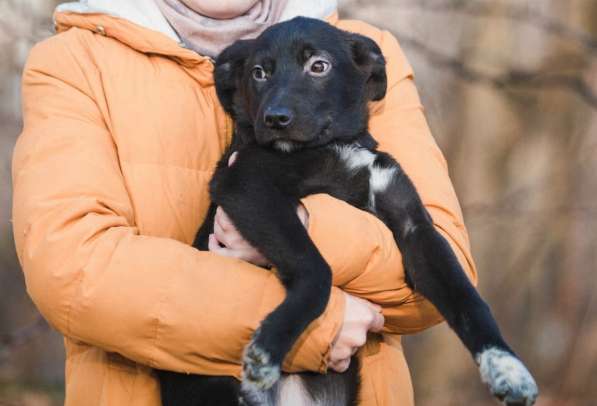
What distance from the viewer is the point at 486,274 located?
5.00m

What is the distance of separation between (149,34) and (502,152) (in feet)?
9.06

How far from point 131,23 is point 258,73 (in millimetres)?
350

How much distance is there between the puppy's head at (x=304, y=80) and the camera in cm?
256

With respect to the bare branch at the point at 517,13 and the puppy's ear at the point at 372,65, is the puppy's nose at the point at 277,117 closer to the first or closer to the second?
the puppy's ear at the point at 372,65

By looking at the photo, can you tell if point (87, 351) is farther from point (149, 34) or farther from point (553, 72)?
point (553, 72)

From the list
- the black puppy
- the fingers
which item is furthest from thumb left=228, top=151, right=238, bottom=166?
the fingers

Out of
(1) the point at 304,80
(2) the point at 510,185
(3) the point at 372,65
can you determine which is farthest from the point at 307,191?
(2) the point at 510,185

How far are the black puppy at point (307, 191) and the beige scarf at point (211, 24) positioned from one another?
9cm

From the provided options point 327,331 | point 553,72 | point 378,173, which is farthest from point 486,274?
point 327,331

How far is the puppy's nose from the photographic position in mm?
2479

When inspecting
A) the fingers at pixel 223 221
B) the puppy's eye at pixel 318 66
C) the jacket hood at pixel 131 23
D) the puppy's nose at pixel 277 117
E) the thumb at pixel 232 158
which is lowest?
the fingers at pixel 223 221

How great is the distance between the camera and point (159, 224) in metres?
2.38

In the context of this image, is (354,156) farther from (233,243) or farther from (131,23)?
(131,23)

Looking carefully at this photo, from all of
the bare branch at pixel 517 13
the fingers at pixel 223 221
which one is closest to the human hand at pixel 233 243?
the fingers at pixel 223 221
